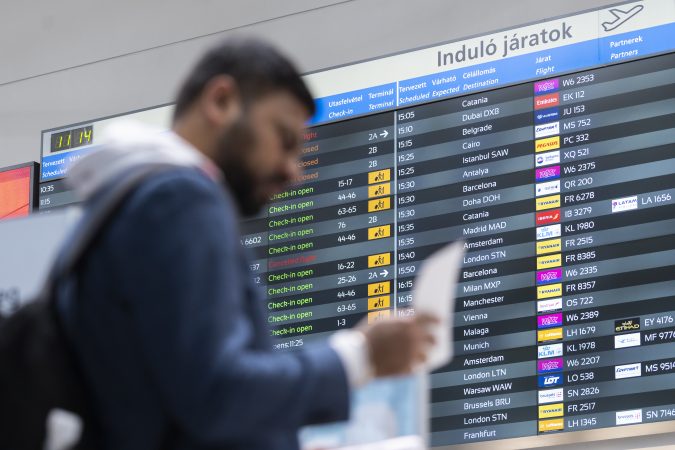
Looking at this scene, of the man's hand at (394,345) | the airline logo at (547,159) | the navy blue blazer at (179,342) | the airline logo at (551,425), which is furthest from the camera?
the airline logo at (547,159)

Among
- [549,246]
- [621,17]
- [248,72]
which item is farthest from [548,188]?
[248,72]

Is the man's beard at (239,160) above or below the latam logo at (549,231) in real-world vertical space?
below

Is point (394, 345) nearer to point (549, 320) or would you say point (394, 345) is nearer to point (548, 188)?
point (549, 320)

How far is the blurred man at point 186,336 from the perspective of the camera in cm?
133

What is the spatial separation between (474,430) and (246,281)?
2679 millimetres

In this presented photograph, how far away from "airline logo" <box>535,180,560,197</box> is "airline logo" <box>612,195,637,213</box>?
0.63 ft

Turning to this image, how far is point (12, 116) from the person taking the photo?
204 inches

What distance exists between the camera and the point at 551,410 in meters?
3.90

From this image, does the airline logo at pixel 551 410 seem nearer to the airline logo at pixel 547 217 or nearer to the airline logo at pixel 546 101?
the airline logo at pixel 547 217

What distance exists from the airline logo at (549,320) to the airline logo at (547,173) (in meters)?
0.42

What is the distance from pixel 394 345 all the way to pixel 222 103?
34 cm

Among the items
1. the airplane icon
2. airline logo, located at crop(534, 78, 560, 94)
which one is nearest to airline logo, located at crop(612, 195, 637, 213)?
airline logo, located at crop(534, 78, 560, 94)

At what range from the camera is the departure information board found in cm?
387

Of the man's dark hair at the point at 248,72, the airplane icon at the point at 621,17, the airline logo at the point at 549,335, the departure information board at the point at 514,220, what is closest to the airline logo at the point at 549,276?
the departure information board at the point at 514,220
